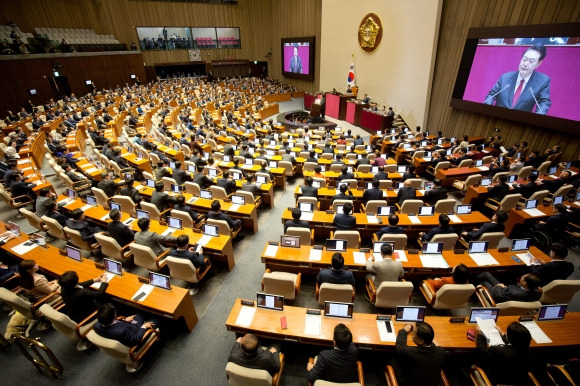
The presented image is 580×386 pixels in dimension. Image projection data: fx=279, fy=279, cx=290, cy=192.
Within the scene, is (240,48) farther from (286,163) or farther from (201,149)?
(286,163)

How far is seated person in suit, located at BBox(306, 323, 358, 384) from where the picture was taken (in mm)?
2945

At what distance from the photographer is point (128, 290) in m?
4.25

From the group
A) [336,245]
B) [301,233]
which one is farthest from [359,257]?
[301,233]

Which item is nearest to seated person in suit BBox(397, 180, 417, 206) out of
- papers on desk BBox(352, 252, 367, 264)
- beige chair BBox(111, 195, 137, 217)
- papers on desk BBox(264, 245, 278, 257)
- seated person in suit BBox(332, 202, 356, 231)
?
seated person in suit BBox(332, 202, 356, 231)

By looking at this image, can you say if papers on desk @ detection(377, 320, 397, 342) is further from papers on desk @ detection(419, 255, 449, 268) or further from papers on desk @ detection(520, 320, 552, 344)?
papers on desk @ detection(520, 320, 552, 344)

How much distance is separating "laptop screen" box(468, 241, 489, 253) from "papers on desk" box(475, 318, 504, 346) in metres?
1.71

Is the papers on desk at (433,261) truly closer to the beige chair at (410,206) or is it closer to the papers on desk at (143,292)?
the beige chair at (410,206)

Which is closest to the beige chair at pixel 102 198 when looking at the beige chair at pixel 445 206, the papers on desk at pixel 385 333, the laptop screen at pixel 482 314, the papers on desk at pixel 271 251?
the papers on desk at pixel 271 251

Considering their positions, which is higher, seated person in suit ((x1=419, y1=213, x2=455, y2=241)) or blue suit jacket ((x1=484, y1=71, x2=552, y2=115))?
blue suit jacket ((x1=484, y1=71, x2=552, y2=115))

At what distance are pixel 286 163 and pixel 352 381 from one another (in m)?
7.16

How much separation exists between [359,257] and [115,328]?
146 inches

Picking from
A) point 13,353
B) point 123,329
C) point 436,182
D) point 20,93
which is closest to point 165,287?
point 123,329

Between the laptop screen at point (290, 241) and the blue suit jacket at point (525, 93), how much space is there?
10042 millimetres

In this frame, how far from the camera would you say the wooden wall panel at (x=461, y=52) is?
905 cm
